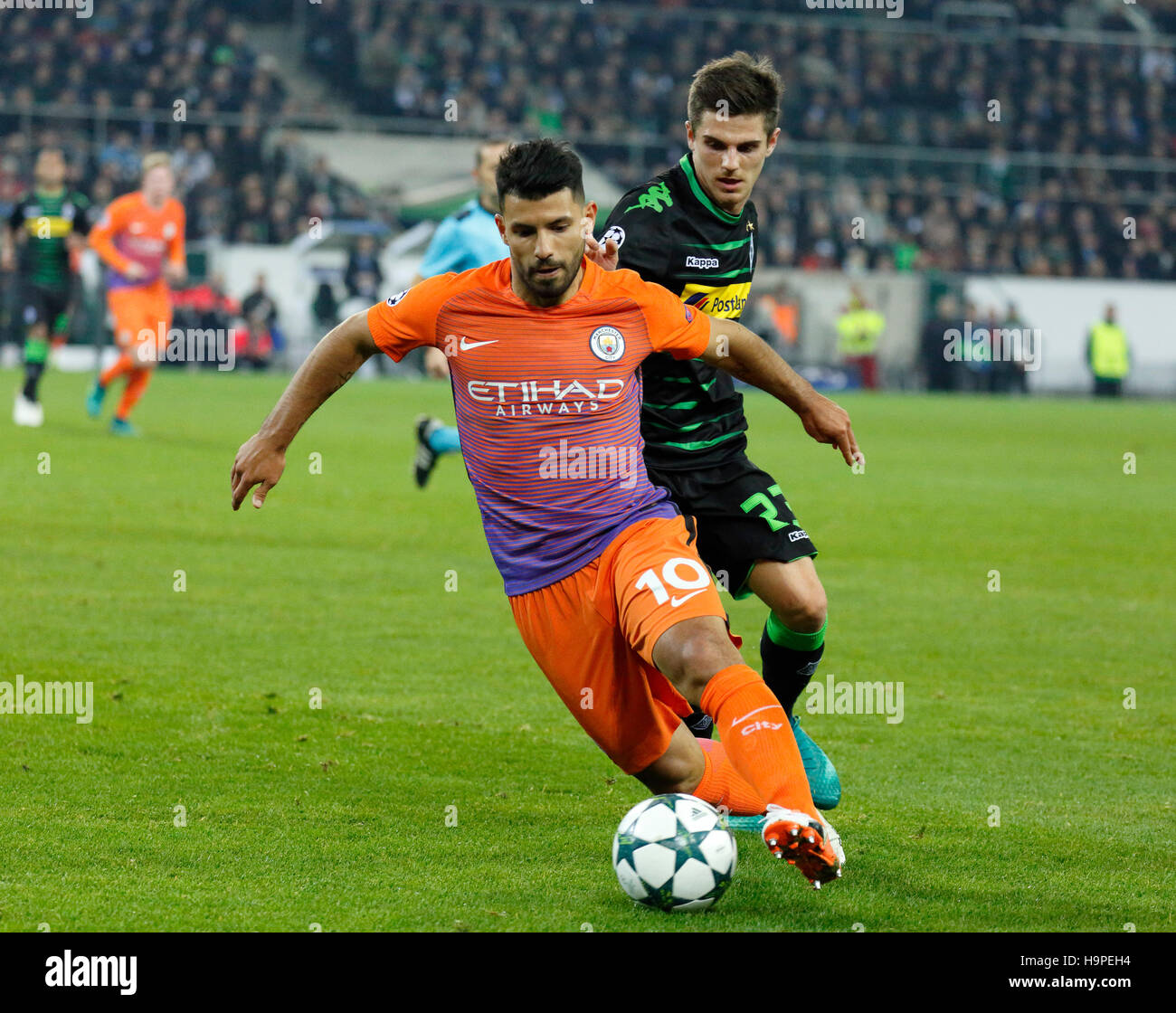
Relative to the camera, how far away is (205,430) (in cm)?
1702

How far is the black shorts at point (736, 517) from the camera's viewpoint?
17.2 feet

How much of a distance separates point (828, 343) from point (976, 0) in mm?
12186

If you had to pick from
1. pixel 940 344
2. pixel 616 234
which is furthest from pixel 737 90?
pixel 940 344

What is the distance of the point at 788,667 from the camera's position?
5.60 meters

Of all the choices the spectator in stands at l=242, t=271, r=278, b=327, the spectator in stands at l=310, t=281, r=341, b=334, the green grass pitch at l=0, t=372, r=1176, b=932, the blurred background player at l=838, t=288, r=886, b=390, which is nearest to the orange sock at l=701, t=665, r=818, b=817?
the green grass pitch at l=0, t=372, r=1176, b=932

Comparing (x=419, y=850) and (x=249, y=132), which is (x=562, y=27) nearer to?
(x=249, y=132)

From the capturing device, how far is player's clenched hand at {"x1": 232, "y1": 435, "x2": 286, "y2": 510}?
4.57 meters

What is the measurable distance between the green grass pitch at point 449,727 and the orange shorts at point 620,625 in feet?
1.32

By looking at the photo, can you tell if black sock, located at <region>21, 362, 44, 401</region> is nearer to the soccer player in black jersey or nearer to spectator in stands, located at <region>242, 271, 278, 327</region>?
spectator in stands, located at <region>242, 271, 278, 327</region>

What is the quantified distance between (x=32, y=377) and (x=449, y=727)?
11.3 metres

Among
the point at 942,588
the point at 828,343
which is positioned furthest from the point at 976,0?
the point at 942,588

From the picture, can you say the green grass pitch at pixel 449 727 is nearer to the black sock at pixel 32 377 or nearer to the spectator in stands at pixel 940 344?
the black sock at pixel 32 377

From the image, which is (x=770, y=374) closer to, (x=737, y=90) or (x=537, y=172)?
(x=537, y=172)

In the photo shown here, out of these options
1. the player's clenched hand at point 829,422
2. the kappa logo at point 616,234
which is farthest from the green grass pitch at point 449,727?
the kappa logo at point 616,234
